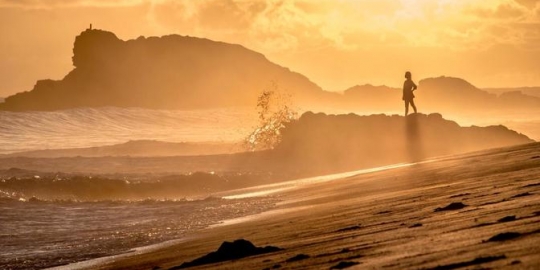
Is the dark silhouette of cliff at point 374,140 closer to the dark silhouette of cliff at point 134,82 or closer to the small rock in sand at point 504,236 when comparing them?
the small rock in sand at point 504,236

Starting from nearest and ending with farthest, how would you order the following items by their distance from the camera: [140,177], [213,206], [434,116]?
[213,206] → [140,177] → [434,116]

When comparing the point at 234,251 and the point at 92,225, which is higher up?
the point at 92,225

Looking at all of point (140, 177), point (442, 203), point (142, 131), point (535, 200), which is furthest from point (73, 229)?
point (142, 131)

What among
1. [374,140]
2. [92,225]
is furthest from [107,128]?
[92,225]

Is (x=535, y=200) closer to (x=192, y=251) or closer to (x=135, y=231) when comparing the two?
(x=192, y=251)

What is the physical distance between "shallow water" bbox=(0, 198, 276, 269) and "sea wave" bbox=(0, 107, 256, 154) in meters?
53.8

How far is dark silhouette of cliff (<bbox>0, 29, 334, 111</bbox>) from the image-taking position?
155 meters

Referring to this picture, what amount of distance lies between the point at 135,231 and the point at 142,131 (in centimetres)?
9092

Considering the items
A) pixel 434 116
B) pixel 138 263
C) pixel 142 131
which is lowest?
pixel 138 263

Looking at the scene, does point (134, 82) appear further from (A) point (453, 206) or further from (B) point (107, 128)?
(A) point (453, 206)

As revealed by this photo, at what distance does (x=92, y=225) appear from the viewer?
1647 centimetres

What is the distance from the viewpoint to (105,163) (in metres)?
51.2

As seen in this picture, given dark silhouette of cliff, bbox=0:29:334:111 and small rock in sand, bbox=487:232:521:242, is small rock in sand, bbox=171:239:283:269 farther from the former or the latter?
dark silhouette of cliff, bbox=0:29:334:111

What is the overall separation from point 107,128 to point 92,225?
304 ft
